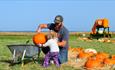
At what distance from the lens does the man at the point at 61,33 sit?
1215 cm

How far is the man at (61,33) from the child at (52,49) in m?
Result: 0.20

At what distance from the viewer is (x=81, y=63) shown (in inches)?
509

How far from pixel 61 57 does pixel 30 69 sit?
1.51 metres

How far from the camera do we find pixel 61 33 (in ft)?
40.6

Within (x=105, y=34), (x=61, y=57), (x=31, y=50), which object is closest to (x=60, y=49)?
(x=61, y=57)

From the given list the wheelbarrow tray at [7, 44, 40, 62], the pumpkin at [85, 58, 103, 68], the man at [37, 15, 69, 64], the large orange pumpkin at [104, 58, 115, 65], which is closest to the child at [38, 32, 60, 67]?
the man at [37, 15, 69, 64]

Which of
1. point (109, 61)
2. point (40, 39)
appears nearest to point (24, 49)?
point (40, 39)

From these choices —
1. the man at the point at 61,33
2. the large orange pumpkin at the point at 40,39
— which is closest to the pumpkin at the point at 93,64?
the man at the point at 61,33

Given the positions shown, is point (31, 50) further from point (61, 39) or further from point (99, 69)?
point (99, 69)

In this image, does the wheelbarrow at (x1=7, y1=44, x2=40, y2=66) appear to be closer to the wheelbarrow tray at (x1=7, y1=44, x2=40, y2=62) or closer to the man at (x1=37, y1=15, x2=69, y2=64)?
the wheelbarrow tray at (x1=7, y1=44, x2=40, y2=62)

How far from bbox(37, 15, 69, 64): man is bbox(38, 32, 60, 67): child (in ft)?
0.65

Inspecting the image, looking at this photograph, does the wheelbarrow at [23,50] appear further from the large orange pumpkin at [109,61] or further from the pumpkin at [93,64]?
the large orange pumpkin at [109,61]

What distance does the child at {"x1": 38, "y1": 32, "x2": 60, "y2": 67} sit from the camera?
11945 millimetres

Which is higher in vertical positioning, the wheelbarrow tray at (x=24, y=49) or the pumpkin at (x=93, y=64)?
the wheelbarrow tray at (x=24, y=49)
